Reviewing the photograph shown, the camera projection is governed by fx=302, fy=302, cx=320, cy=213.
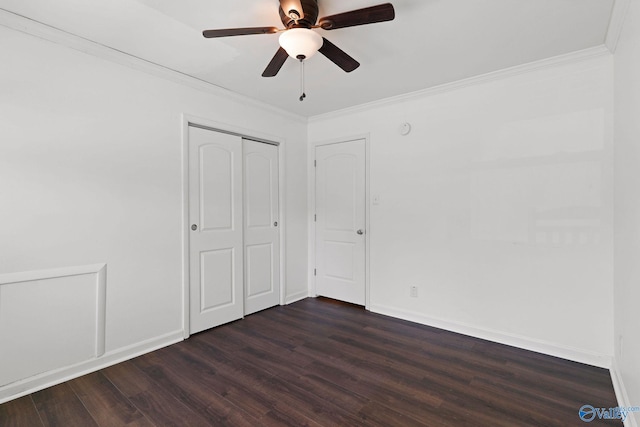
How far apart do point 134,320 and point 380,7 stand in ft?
9.53

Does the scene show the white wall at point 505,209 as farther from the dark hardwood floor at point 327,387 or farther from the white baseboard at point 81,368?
the white baseboard at point 81,368

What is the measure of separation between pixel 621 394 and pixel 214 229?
3424mm

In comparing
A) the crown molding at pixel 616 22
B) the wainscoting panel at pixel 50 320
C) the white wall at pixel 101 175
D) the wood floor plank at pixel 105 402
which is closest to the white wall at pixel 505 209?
the crown molding at pixel 616 22

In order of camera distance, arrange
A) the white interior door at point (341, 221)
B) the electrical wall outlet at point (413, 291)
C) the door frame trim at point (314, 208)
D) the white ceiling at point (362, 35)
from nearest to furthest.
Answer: the white ceiling at point (362, 35), the electrical wall outlet at point (413, 291), the door frame trim at point (314, 208), the white interior door at point (341, 221)

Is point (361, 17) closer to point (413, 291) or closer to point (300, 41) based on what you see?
point (300, 41)

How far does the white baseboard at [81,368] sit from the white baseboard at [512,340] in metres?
2.35

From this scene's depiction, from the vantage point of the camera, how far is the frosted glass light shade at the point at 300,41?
175 centimetres

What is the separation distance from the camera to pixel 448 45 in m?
2.34

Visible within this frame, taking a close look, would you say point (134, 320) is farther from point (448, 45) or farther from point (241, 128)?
point (448, 45)

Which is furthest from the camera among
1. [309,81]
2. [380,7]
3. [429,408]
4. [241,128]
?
[241,128]

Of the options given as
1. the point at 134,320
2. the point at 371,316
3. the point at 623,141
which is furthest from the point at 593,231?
the point at 134,320

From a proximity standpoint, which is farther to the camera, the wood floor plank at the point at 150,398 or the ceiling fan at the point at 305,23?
the wood floor plank at the point at 150,398

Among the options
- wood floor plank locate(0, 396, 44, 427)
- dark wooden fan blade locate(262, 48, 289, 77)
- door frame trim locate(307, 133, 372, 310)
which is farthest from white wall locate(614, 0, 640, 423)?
wood floor plank locate(0, 396, 44, 427)
